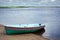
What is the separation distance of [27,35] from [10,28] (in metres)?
1.74

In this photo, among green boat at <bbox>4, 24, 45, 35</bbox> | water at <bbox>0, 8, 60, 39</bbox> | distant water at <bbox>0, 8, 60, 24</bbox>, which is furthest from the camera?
distant water at <bbox>0, 8, 60, 24</bbox>

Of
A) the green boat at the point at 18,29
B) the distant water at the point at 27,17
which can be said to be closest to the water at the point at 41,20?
the distant water at the point at 27,17

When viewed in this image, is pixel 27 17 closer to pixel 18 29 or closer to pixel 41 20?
pixel 41 20

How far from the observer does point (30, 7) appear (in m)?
77.1

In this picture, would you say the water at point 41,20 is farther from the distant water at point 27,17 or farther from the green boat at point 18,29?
the green boat at point 18,29

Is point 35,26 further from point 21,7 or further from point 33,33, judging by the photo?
point 21,7

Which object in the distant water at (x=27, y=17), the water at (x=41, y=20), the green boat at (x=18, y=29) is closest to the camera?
the green boat at (x=18, y=29)

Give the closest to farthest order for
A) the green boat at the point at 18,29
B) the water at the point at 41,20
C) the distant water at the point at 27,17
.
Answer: the green boat at the point at 18,29
the water at the point at 41,20
the distant water at the point at 27,17

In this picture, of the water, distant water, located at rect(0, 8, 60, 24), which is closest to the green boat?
the water

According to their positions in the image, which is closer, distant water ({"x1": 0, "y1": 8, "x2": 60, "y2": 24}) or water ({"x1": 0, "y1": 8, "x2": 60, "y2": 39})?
water ({"x1": 0, "y1": 8, "x2": 60, "y2": 39})

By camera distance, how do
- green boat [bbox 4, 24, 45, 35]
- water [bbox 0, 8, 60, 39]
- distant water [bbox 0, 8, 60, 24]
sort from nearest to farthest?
green boat [bbox 4, 24, 45, 35], water [bbox 0, 8, 60, 39], distant water [bbox 0, 8, 60, 24]

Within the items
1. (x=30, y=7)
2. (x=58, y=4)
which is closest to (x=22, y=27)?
(x=58, y=4)

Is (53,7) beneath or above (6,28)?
beneath

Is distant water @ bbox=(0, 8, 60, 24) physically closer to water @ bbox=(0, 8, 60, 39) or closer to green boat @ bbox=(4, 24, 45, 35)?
water @ bbox=(0, 8, 60, 39)
